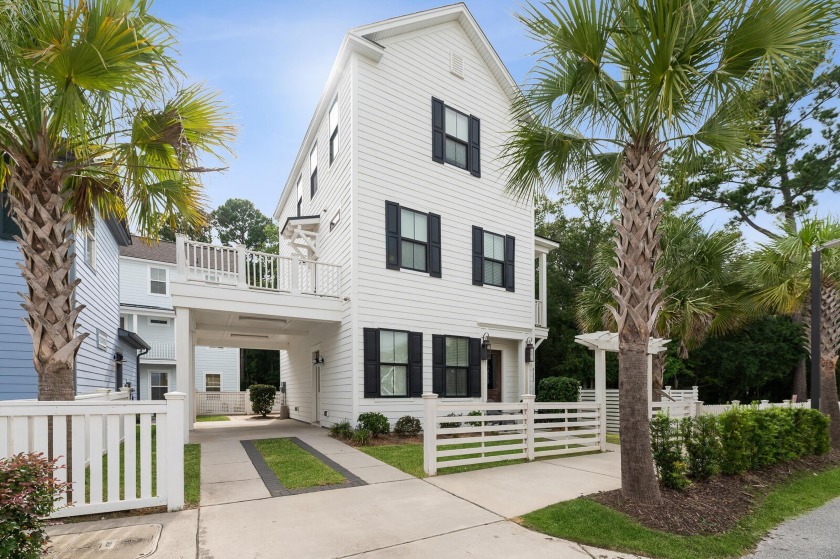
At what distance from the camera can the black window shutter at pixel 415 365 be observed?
37.2ft

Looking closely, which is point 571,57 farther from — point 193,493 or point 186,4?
point 193,493

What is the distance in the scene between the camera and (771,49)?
5012 millimetres

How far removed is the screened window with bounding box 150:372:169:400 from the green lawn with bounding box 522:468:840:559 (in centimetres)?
2370

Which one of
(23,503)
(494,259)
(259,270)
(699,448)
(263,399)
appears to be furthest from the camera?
(263,399)

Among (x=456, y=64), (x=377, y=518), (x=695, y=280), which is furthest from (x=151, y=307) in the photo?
(x=695, y=280)

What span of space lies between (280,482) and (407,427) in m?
4.79

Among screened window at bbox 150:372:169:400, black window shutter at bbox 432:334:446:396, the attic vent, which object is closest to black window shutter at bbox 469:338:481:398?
black window shutter at bbox 432:334:446:396

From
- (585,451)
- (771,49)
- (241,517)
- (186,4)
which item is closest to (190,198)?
(186,4)

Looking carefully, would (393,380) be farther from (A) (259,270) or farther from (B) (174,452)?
(B) (174,452)

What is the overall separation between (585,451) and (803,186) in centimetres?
2080

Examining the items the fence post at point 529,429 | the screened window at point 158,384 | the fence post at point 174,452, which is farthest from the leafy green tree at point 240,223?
the fence post at point 174,452

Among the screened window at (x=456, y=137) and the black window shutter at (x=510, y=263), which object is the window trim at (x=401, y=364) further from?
the screened window at (x=456, y=137)

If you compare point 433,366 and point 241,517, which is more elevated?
point 433,366

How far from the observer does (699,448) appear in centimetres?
626
